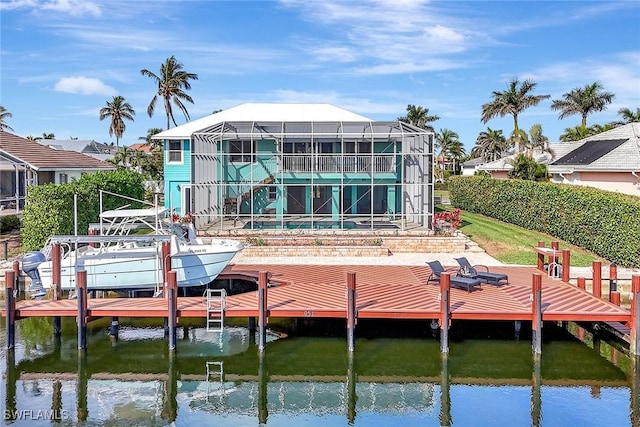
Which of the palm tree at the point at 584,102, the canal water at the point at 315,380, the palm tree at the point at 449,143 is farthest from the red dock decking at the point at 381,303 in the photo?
the palm tree at the point at 449,143

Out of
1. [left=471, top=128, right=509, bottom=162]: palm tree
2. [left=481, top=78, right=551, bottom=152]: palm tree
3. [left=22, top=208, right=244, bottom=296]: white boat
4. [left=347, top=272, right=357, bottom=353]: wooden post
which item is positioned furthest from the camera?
[left=471, top=128, right=509, bottom=162]: palm tree

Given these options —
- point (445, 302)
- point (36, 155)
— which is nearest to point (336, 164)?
point (36, 155)

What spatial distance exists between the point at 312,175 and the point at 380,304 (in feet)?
45.3

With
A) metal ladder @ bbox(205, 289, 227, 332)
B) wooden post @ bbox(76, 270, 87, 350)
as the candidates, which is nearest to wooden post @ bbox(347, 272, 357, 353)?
metal ladder @ bbox(205, 289, 227, 332)

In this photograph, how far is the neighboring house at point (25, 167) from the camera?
29.8 metres

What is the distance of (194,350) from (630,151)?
75.3 ft

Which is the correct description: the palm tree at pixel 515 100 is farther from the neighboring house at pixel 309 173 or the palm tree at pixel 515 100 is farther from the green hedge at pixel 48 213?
the green hedge at pixel 48 213

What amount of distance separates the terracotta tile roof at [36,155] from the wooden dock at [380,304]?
16.4 metres

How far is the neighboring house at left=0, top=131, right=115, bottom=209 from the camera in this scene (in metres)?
29.8

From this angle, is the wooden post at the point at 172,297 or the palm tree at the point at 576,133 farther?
the palm tree at the point at 576,133

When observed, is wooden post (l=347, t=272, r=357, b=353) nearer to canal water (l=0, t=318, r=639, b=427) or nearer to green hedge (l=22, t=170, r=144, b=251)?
canal water (l=0, t=318, r=639, b=427)

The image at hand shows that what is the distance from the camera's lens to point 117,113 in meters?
68.5

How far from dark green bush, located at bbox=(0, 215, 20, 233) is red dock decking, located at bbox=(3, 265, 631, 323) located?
14.6m

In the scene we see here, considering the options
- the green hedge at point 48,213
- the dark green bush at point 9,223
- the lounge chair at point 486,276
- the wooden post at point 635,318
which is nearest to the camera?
the wooden post at point 635,318
